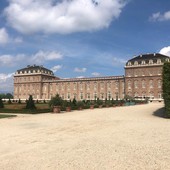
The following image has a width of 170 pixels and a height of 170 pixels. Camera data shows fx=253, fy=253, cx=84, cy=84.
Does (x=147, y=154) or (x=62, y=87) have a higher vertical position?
(x=62, y=87)

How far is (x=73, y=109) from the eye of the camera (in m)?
29.5


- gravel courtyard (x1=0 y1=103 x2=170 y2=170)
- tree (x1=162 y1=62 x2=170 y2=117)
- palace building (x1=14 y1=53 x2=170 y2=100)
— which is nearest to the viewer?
gravel courtyard (x1=0 y1=103 x2=170 y2=170)

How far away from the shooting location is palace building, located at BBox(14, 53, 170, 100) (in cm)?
7569

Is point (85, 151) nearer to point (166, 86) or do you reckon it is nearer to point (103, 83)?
point (166, 86)

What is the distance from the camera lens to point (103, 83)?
84188mm

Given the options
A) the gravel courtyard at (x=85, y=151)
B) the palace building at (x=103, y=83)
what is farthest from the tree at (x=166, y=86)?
the palace building at (x=103, y=83)

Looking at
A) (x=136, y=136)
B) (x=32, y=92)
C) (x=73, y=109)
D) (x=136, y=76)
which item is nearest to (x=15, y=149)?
(x=136, y=136)

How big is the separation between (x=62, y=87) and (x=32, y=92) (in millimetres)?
13392

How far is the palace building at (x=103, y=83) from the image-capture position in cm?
Answer: 7569

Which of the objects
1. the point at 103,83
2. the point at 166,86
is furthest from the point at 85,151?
the point at 103,83

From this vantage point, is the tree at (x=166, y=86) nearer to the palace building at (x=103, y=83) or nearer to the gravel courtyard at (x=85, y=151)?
the gravel courtyard at (x=85, y=151)

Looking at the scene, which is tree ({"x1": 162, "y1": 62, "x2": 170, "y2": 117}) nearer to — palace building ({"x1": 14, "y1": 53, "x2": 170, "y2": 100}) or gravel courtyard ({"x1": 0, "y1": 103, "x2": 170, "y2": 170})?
gravel courtyard ({"x1": 0, "y1": 103, "x2": 170, "y2": 170})

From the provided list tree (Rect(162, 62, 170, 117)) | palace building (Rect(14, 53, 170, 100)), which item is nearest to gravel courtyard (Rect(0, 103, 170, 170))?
tree (Rect(162, 62, 170, 117))

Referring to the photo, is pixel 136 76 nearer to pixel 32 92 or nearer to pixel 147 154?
pixel 32 92
